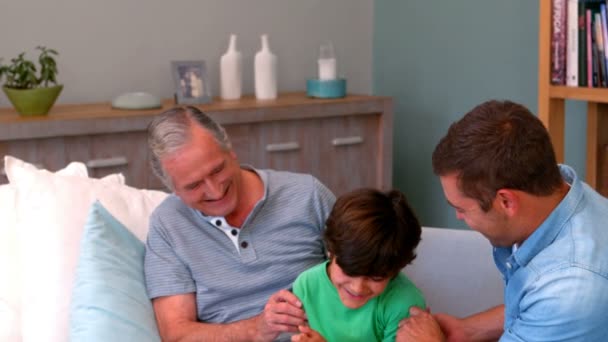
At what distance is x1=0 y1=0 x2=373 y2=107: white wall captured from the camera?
3.65m

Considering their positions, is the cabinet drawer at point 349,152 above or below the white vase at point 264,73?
below

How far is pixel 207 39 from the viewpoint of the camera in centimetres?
403

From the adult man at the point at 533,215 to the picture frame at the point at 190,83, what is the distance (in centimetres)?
231

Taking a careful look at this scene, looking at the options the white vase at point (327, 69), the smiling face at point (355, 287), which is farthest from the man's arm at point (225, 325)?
the white vase at point (327, 69)

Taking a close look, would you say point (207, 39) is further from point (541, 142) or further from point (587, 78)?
point (541, 142)

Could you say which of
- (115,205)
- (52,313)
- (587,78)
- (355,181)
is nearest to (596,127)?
(587,78)

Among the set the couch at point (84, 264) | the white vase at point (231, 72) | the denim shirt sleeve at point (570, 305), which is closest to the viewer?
the denim shirt sleeve at point (570, 305)

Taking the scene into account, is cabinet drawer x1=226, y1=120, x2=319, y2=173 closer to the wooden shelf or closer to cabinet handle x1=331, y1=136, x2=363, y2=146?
cabinet handle x1=331, y1=136, x2=363, y2=146

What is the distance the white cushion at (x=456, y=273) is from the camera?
2.08 metres

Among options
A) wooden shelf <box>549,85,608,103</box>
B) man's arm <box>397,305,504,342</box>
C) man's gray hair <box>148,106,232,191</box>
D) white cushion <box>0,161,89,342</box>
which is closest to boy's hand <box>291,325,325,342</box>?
man's arm <box>397,305,504,342</box>

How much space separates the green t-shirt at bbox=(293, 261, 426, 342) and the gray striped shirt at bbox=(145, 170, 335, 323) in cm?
19

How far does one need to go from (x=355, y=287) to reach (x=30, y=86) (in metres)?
1.99

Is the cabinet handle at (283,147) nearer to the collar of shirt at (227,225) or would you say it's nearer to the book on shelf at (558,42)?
the book on shelf at (558,42)

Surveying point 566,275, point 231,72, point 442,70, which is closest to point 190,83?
point 231,72
